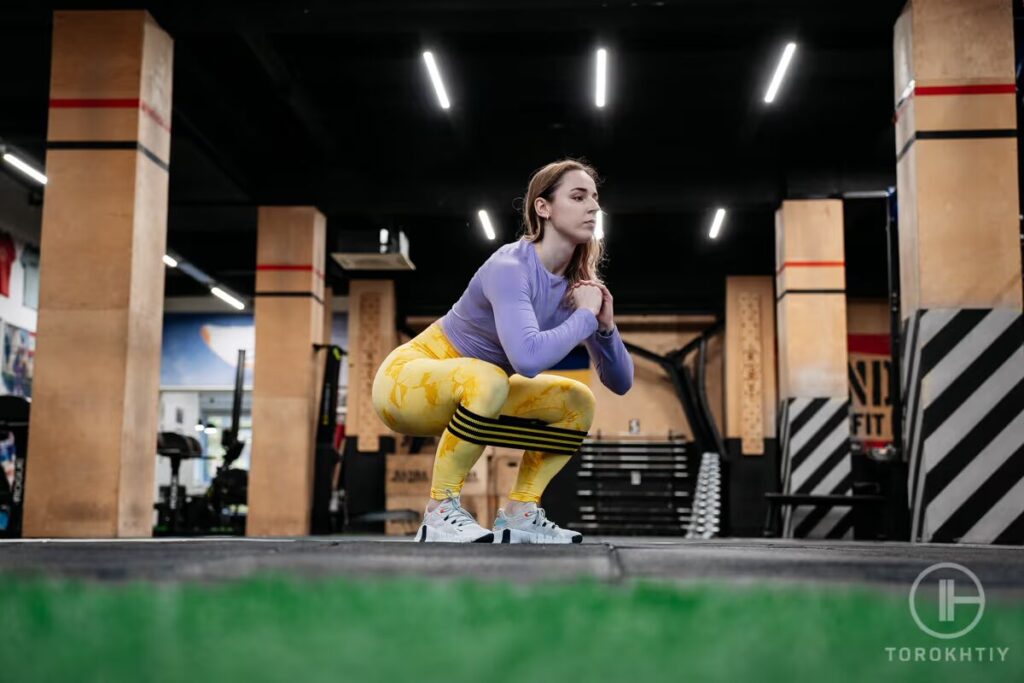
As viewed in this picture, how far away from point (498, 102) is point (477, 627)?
32.0ft

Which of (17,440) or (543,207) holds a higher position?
(543,207)

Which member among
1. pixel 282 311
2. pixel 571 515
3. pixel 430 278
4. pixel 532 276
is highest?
pixel 430 278

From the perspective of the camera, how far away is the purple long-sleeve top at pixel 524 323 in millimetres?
3016

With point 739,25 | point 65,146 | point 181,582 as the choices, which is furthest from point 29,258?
point 181,582

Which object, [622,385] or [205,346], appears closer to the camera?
[622,385]

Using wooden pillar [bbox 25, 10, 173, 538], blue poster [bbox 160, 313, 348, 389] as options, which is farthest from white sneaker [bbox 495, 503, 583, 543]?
blue poster [bbox 160, 313, 348, 389]

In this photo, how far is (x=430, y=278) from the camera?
17.1 metres

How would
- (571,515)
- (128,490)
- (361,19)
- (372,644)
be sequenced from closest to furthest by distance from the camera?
(372,644), (128,490), (361,19), (571,515)

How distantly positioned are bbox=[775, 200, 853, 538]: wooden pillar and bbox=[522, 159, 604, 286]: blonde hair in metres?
8.40

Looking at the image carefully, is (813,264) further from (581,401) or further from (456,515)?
(456,515)

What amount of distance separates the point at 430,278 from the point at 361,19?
378 inches

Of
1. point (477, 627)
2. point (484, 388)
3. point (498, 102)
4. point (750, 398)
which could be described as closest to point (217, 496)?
point (498, 102)

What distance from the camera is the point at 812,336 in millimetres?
11609

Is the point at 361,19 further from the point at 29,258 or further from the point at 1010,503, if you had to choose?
the point at 29,258
